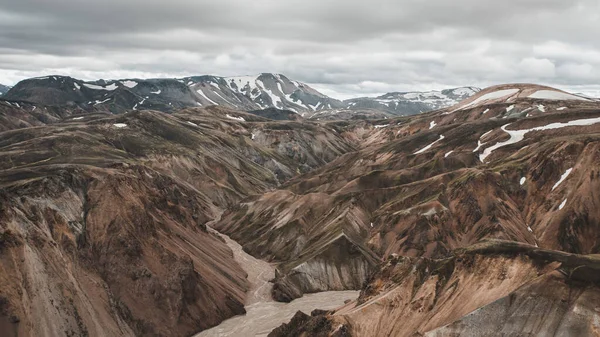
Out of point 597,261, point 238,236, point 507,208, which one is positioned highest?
point 597,261

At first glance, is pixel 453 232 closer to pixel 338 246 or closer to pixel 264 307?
pixel 338 246

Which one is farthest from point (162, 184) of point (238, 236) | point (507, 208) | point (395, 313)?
point (395, 313)

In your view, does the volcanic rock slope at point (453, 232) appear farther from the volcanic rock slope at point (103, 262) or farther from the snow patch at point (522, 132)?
the volcanic rock slope at point (103, 262)

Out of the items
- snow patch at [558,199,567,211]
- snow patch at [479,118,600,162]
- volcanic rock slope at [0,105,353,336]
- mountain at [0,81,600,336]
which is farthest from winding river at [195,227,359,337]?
snow patch at [479,118,600,162]

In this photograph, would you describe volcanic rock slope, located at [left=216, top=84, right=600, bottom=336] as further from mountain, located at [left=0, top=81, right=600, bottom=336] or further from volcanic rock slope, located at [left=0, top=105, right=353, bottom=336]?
volcanic rock slope, located at [left=0, top=105, right=353, bottom=336]

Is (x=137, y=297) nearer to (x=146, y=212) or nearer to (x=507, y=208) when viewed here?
(x=146, y=212)

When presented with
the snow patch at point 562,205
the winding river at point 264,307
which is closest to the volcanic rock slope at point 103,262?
the winding river at point 264,307

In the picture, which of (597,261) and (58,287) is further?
(58,287)
